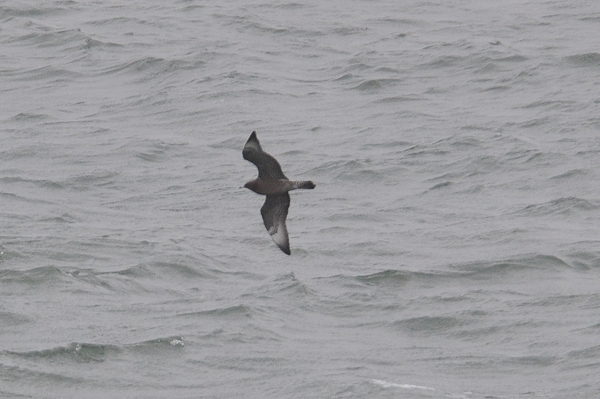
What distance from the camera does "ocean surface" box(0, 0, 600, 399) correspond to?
1650cm

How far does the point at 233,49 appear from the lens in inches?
1138

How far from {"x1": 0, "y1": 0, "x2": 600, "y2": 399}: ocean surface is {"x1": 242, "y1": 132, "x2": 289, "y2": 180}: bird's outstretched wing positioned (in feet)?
8.71

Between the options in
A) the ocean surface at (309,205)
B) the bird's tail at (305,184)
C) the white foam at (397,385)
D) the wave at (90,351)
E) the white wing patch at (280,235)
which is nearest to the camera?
the bird's tail at (305,184)

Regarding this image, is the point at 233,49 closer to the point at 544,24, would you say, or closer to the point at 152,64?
the point at 152,64

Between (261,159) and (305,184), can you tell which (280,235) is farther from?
(305,184)

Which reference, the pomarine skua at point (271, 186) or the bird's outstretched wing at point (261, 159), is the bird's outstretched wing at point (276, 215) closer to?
the pomarine skua at point (271, 186)

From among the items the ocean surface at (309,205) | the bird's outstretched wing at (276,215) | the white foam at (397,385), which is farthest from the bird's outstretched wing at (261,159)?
the white foam at (397,385)

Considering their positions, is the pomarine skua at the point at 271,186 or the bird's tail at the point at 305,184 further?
the pomarine skua at the point at 271,186

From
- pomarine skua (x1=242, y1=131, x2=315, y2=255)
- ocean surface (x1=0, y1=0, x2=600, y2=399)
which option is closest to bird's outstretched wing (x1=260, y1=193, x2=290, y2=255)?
pomarine skua (x1=242, y1=131, x2=315, y2=255)

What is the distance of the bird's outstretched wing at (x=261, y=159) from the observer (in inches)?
558

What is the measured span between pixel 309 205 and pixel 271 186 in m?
7.13

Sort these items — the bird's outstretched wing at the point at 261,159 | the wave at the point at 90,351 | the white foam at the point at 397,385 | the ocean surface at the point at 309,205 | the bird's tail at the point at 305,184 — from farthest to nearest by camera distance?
the ocean surface at the point at 309,205 < the wave at the point at 90,351 < the white foam at the point at 397,385 < the bird's outstretched wing at the point at 261,159 < the bird's tail at the point at 305,184

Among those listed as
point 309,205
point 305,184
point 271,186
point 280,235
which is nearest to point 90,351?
point 280,235

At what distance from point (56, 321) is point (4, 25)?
15640mm
